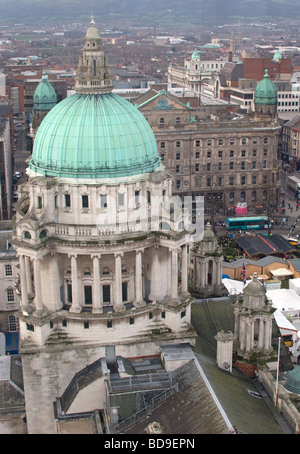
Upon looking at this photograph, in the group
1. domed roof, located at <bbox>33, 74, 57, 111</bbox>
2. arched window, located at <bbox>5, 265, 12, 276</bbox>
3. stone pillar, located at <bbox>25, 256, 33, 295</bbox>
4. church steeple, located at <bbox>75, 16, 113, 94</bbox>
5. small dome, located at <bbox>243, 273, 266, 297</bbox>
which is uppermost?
church steeple, located at <bbox>75, 16, 113, 94</bbox>

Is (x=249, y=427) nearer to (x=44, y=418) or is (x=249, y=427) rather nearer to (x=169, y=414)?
(x=169, y=414)

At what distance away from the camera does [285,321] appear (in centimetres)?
8994

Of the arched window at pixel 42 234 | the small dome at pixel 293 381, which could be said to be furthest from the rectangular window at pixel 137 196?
the small dome at pixel 293 381

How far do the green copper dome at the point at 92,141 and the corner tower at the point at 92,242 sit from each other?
0.08 metres

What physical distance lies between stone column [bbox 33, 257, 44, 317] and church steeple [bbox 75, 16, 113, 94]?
49.9ft

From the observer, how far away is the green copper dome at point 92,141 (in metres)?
55.3

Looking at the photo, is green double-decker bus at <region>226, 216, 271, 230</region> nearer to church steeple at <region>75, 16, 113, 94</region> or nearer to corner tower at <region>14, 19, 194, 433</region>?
corner tower at <region>14, 19, 194, 433</region>

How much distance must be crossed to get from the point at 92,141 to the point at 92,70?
7.04m

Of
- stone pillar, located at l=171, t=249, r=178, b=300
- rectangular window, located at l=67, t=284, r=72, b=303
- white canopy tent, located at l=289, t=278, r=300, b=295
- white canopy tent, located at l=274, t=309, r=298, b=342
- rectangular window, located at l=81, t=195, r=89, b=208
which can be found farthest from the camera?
white canopy tent, located at l=289, t=278, r=300, b=295

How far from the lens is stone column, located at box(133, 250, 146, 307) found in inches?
2277

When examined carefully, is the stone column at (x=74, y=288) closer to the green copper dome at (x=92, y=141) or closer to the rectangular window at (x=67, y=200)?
the rectangular window at (x=67, y=200)

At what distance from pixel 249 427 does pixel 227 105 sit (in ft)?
502

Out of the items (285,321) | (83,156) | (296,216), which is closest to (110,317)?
(83,156)

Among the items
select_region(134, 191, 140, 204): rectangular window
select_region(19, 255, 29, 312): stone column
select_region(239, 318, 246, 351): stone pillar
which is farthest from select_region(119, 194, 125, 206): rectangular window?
select_region(239, 318, 246, 351): stone pillar
